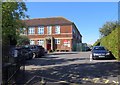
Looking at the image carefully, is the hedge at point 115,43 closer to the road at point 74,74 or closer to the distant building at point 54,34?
the road at point 74,74

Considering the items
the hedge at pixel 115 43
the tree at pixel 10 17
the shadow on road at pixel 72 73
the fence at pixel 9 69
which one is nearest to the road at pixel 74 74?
the shadow on road at pixel 72 73

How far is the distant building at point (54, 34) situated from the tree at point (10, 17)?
51.0 metres

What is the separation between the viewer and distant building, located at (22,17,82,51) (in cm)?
7062

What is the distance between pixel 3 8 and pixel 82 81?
572cm

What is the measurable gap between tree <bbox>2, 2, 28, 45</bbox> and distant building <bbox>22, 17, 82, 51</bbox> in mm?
51032

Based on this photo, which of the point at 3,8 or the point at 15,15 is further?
the point at 15,15

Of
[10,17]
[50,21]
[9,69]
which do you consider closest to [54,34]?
[50,21]

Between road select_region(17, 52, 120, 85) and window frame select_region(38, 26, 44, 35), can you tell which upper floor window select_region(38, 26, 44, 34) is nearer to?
window frame select_region(38, 26, 44, 35)

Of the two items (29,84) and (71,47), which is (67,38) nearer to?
(71,47)

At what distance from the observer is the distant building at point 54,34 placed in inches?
2781

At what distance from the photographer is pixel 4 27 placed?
1573 centimetres

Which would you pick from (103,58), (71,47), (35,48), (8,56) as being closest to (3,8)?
(8,56)

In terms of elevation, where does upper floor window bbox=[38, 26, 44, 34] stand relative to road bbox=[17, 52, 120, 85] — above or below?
above

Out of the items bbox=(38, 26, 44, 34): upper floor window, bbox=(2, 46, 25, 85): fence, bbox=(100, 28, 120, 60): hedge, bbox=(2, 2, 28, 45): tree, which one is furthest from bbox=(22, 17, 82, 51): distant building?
bbox=(2, 46, 25, 85): fence
